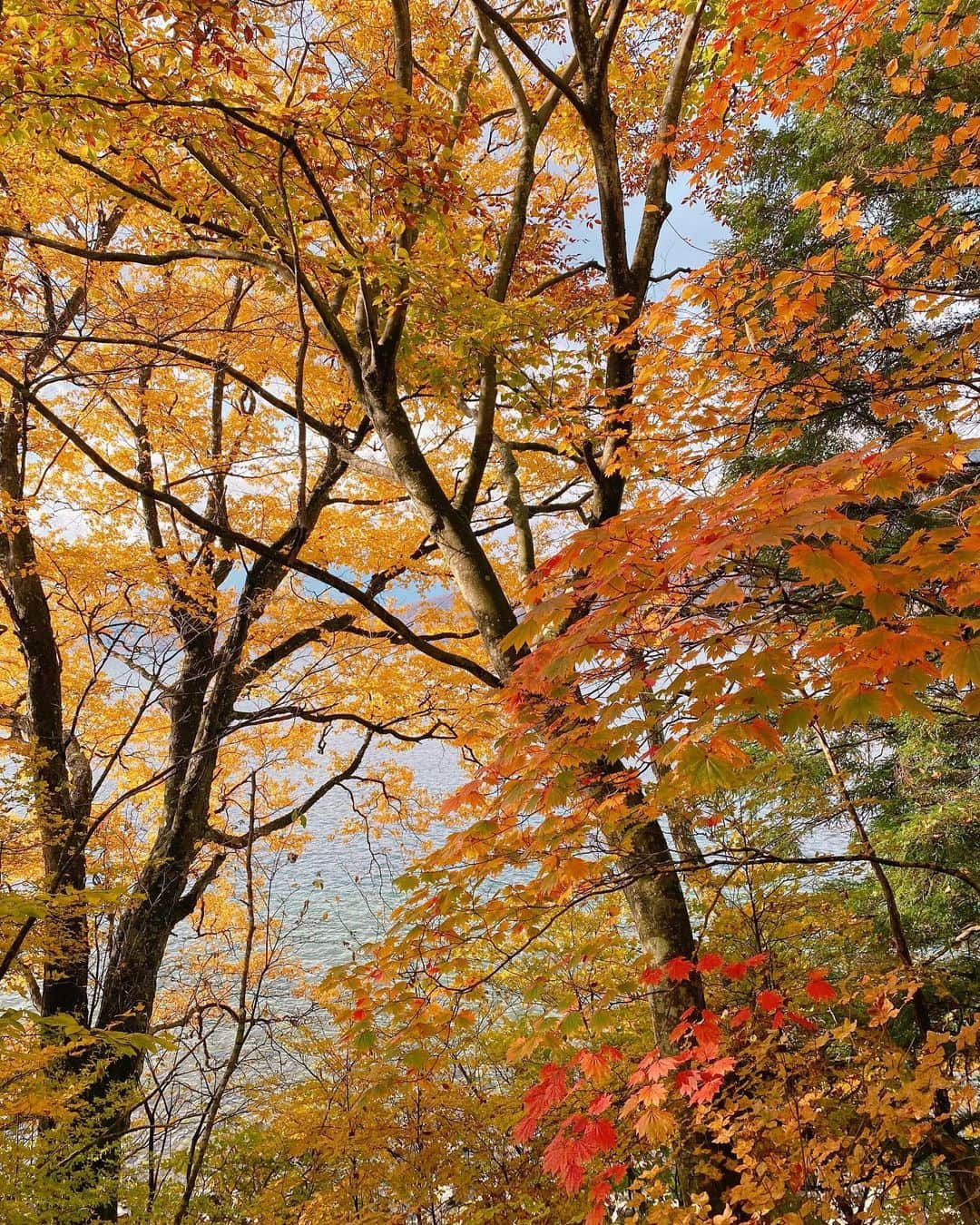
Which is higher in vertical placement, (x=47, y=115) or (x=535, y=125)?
(x=535, y=125)

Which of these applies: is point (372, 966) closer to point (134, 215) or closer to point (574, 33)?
point (574, 33)

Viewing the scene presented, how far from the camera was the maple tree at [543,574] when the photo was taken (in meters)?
2.34

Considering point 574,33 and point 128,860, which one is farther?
point 128,860

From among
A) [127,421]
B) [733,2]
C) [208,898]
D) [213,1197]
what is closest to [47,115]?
[733,2]

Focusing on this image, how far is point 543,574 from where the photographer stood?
2.76m

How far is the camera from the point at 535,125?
420 centimetres

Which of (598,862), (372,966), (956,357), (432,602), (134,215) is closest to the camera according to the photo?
(598,862)

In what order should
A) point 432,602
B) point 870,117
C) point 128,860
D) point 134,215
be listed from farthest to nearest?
point 432,602 → point 870,117 → point 128,860 → point 134,215

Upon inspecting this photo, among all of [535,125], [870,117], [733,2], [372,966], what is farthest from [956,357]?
[372,966]

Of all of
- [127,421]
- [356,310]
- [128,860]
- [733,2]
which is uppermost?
[127,421]

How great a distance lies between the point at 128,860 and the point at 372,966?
15.6ft

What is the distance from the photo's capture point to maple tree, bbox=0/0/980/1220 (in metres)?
2.34

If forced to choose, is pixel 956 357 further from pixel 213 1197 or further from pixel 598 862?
pixel 213 1197

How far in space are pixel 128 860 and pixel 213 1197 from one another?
294cm
